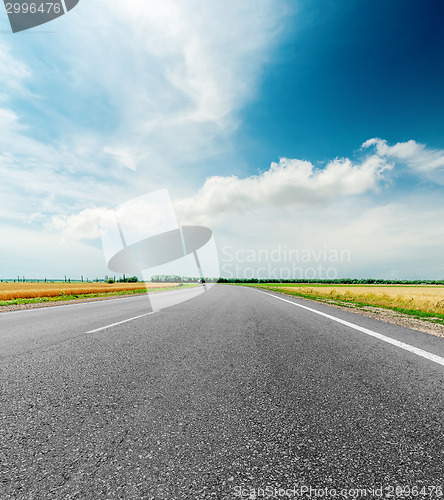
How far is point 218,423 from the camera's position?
7.27ft

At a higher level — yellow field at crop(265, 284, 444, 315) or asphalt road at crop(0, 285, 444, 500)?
asphalt road at crop(0, 285, 444, 500)

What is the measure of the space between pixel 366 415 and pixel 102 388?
245cm

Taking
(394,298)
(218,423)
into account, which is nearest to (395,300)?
(394,298)

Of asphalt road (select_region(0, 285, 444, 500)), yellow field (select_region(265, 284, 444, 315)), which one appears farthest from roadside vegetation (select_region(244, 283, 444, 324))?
asphalt road (select_region(0, 285, 444, 500))

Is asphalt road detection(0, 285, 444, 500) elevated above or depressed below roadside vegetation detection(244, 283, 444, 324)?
above

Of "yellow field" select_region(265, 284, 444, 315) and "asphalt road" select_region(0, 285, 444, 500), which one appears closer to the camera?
"asphalt road" select_region(0, 285, 444, 500)

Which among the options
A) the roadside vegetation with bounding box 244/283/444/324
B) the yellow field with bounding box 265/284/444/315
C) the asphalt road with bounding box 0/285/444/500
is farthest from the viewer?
the yellow field with bounding box 265/284/444/315

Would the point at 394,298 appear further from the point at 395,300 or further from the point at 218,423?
the point at 218,423

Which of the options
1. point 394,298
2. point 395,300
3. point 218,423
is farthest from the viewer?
point 394,298

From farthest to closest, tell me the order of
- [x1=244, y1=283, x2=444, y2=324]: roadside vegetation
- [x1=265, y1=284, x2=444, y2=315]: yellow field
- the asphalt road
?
[x1=265, y1=284, x2=444, y2=315]: yellow field < [x1=244, y1=283, x2=444, y2=324]: roadside vegetation < the asphalt road

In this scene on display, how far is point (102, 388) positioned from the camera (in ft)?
9.71

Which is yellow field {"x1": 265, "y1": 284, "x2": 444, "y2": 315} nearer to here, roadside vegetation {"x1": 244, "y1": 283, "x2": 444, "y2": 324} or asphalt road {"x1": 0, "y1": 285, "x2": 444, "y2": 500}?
roadside vegetation {"x1": 244, "y1": 283, "x2": 444, "y2": 324}

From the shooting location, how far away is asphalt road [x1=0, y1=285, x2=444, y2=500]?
1551mm

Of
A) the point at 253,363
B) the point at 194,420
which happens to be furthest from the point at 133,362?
the point at 194,420
